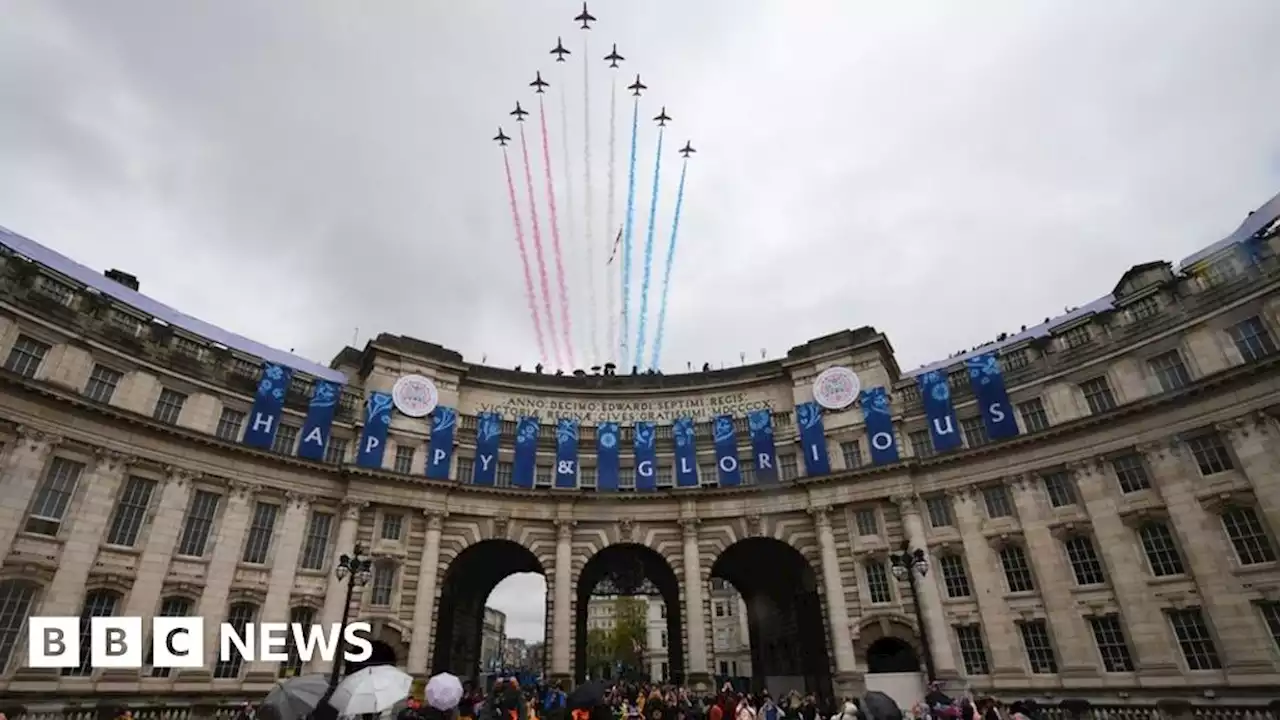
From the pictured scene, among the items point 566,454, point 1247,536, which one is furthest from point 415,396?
point 1247,536

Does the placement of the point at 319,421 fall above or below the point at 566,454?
above

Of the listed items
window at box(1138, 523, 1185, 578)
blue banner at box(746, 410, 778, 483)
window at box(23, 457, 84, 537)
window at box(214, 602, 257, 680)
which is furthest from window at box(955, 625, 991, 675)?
window at box(23, 457, 84, 537)

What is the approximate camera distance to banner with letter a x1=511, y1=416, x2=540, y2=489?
117 feet

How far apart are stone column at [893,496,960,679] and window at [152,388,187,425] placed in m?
35.6

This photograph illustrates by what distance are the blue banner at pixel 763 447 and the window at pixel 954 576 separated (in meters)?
9.53

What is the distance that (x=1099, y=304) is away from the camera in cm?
3359

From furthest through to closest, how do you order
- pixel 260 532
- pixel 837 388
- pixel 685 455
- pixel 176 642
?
pixel 685 455 → pixel 837 388 → pixel 260 532 → pixel 176 642

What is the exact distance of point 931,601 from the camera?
100ft

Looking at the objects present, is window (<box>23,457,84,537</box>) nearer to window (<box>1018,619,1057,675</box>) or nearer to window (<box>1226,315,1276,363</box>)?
window (<box>1018,619,1057,675</box>)

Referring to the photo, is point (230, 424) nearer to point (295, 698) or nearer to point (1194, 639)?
point (295, 698)

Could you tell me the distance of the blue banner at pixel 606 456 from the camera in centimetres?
3684

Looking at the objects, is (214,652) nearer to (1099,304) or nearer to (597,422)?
(597,422)

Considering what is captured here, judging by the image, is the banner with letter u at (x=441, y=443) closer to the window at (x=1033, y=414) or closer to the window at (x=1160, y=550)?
the window at (x=1033, y=414)

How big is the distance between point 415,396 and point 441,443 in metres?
3.38
